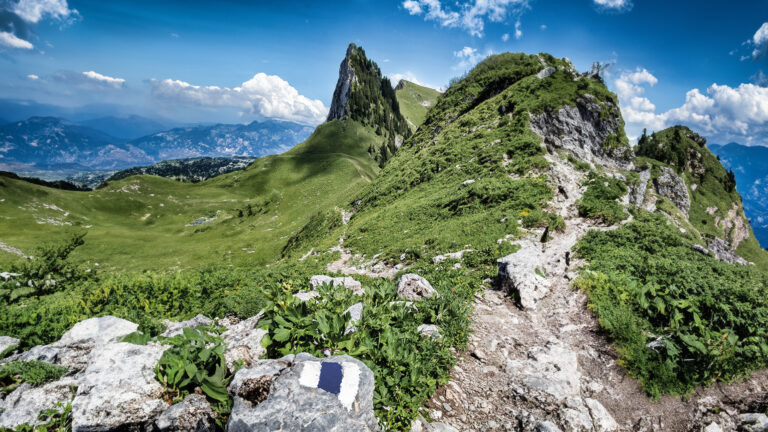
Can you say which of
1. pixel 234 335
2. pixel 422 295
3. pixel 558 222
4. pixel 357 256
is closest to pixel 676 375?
pixel 422 295

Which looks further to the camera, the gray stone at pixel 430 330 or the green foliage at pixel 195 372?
the gray stone at pixel 430 330

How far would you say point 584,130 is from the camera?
33.6m

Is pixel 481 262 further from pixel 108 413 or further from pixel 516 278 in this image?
pixel 108 413

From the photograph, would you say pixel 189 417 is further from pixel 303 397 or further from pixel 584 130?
pixel 584 130

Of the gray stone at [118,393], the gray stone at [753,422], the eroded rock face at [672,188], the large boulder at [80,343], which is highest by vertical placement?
the eroded rock face at [672,188]

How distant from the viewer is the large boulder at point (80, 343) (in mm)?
5883

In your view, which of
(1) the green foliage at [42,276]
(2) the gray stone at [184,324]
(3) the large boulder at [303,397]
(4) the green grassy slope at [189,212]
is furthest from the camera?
(4) the green grassy slope at [189,212]

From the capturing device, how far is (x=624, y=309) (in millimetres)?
8992

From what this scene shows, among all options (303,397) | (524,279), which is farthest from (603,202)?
(303,397)

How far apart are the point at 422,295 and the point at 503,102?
38.2m

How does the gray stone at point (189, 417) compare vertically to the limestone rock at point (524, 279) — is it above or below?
below

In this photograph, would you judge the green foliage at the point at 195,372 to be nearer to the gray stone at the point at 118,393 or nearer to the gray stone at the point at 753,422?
the gray stone at the point at 118,393

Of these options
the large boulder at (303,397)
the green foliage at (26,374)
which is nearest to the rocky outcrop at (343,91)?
the green foliage at (26,374)

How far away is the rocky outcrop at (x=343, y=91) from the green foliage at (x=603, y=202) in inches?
6400
